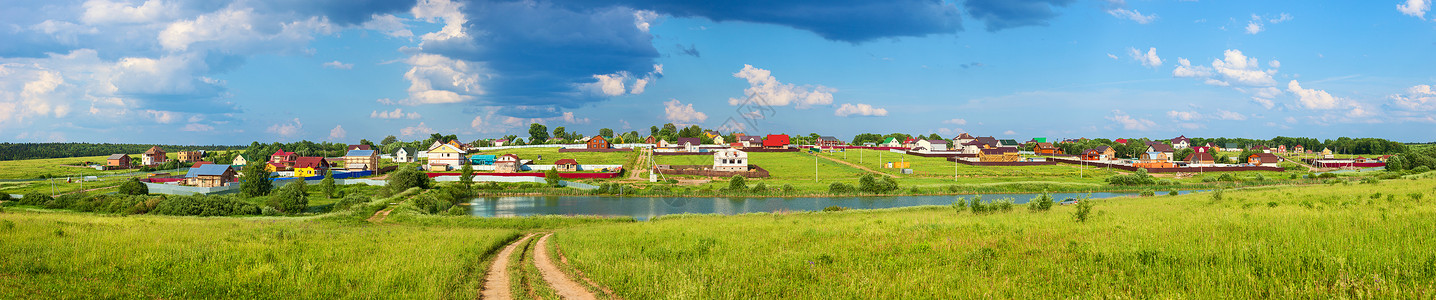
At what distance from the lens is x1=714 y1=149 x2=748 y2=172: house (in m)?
73.5

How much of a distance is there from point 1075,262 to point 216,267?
44.4 ft

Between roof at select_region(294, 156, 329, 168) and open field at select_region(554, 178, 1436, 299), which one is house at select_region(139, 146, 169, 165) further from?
open field at select_region(554, 178, 1436, 299)

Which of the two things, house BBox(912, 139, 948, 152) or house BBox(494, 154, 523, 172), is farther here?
house BBox(912, 139, 948, 152)

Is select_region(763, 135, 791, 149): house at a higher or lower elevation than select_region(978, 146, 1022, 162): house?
higher

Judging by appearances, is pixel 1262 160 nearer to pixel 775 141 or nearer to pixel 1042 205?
pixel 775 141

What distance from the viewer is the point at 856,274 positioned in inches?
376

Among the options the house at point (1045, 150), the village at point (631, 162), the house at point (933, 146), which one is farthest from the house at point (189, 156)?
the house at point (1045, 150)

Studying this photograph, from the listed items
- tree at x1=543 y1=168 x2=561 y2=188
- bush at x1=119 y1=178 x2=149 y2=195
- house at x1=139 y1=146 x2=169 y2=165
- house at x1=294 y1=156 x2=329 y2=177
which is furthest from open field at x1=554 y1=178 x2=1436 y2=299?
house at x1=139 y1=146 x2=169 y2=165

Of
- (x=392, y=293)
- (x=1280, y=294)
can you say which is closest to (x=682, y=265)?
(x=392, y=293)

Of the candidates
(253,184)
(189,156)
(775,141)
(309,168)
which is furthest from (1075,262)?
(189,156)

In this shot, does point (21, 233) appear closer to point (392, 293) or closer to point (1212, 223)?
point (392, 293)

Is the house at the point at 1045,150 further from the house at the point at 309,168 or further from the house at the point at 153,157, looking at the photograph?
the house at the point at 153,157

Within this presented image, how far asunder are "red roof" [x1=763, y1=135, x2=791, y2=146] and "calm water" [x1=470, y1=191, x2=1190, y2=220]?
59322 millimetres

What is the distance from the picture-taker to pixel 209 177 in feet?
191
